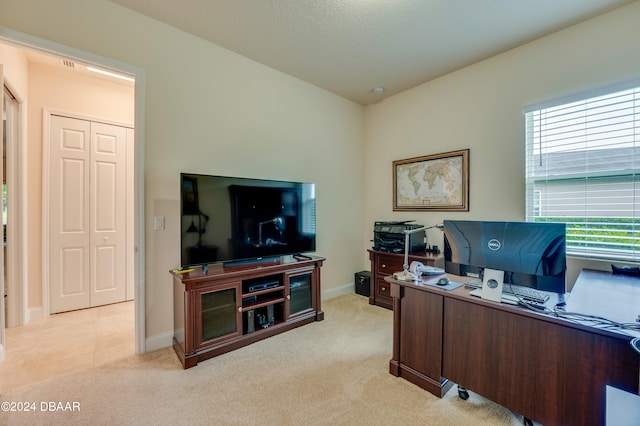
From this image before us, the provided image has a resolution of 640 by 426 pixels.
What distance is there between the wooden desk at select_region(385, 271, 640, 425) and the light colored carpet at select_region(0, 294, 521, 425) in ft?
0.60

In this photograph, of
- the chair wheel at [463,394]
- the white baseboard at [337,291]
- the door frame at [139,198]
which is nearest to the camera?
the chair wheel at [463,394]

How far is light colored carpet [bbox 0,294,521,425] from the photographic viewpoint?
162cm

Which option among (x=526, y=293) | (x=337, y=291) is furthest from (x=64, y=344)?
(x=526, y=293)

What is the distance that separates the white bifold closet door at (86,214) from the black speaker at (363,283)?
3.21 m

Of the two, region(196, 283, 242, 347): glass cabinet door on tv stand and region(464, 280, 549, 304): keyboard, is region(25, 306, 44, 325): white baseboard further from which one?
region(464, 280, 549, 304): keyboard

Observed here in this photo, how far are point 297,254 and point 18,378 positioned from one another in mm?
2386

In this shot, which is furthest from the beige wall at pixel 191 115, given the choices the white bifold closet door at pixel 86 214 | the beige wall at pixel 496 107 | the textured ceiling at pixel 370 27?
the white bifold closet door at pixel 86 214

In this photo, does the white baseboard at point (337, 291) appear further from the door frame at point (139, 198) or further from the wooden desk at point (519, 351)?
the door frame at point (139, 198)

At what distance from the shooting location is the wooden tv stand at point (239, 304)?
85.4 inches

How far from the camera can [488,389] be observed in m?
1.63

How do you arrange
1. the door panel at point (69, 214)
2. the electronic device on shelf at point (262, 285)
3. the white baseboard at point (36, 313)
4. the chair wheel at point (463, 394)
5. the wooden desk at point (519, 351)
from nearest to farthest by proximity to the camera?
1. the wooden desk at point (519, 351)
2. the chair wheel at point (463, 394)
3. the electronic device on shelf at point (262, 285)
4. the white baseboard at point (36, 313)
5. the door panel at point (69, 214)

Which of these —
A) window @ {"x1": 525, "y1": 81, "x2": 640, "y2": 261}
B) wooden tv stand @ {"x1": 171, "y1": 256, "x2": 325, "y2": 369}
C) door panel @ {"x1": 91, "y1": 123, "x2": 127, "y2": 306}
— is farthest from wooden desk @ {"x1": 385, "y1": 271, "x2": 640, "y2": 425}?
door panel @ {"x1": 91, "y1": 123, "x2": 127, "y2": 306}

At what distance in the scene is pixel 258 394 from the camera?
1.84 metres

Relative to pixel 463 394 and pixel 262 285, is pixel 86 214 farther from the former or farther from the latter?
pixel 463 394
